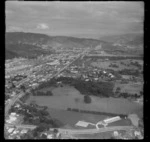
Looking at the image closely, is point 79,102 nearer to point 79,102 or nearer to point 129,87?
point 79,102

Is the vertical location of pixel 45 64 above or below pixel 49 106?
above

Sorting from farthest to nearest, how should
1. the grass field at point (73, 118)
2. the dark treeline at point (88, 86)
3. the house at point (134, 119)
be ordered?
1. the dark treeline at point (88, 86)
2. the grass field at point (73, 118)
3. the house at point (134, 119)

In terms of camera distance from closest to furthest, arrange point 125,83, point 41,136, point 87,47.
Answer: point 41,136 < point 125,83 < point 87,47

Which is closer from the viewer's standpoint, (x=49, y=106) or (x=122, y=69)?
(x=49, y=106)

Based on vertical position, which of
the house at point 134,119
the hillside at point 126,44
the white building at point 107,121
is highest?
the hillside at point 126,44

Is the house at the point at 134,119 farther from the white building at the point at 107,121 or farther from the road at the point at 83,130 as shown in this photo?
the white building at the point at 107,121

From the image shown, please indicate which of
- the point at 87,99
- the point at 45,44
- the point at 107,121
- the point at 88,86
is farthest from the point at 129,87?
the point at 45,44

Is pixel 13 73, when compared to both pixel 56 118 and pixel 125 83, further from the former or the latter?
pixel 125 83

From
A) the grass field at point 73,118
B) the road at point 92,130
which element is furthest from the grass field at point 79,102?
the road at point 92,130

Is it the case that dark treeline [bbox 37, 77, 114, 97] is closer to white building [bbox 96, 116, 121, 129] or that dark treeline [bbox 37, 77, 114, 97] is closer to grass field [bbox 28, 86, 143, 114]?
grass field [bbox 28, 86, 143, 114]
